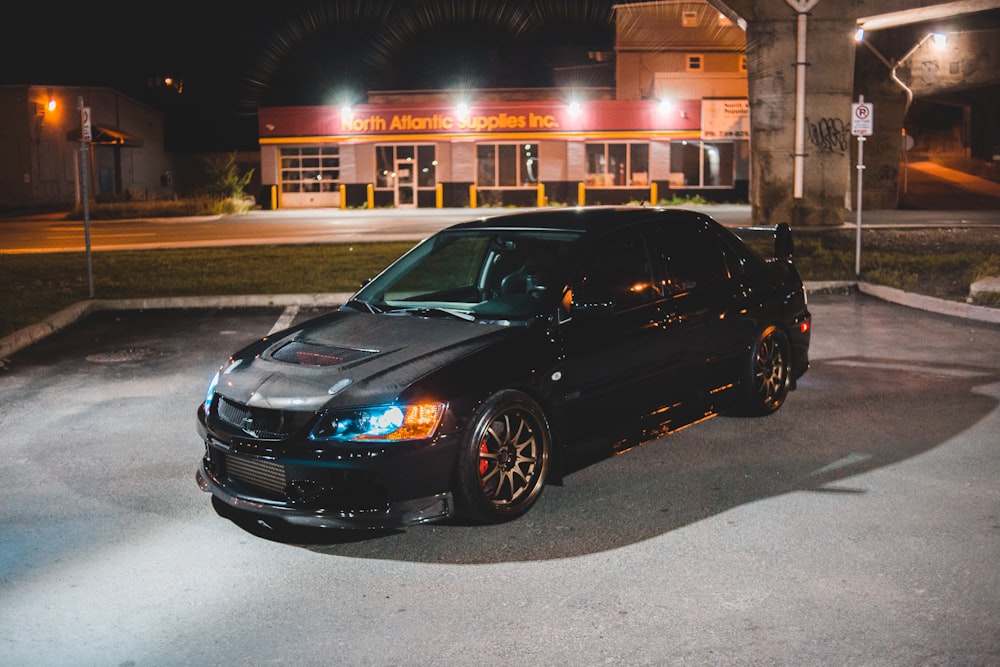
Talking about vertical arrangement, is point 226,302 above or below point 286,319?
above

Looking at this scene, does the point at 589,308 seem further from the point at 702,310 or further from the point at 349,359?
the point at 349,359

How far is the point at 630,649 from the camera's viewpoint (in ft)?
12.8

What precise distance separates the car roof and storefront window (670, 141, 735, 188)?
3770 centimetres

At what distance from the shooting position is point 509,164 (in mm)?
44219

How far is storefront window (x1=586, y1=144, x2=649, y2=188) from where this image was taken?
43.9 meters

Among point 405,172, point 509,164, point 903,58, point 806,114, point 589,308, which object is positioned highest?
point 903,58

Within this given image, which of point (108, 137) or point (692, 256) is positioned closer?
point (692, 256)

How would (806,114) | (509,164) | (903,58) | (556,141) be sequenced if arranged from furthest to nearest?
(509,164) → (556,141) → (903,58) → (806,114)

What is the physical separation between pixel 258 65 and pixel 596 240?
63.2 meters

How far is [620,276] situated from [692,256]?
32.6 inches

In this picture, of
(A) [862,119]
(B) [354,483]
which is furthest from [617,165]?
(B) [354,483]

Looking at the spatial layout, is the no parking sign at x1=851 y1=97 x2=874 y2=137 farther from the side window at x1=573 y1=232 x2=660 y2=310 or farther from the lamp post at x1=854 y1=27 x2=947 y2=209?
the lamp post at x1=854 y1=27 x2=947 y2=209

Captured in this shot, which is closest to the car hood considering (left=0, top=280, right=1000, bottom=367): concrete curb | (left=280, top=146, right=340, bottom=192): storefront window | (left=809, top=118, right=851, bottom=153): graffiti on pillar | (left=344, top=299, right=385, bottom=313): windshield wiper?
(left=344, top=299, right=385, bottom=313): windshield wiper

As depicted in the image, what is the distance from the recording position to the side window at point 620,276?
606 centimetres
